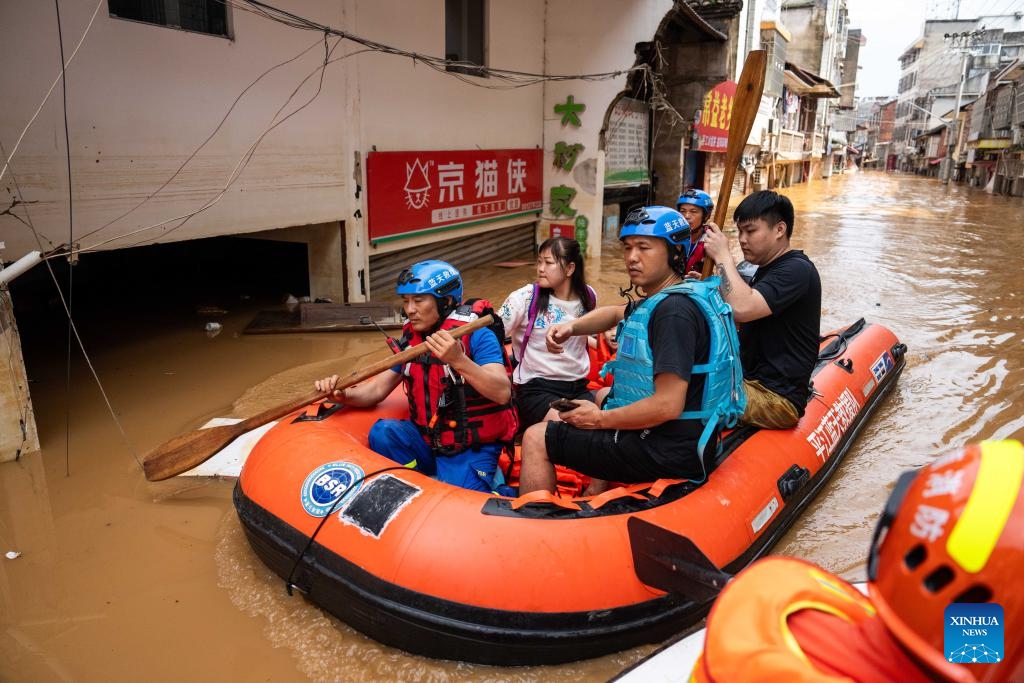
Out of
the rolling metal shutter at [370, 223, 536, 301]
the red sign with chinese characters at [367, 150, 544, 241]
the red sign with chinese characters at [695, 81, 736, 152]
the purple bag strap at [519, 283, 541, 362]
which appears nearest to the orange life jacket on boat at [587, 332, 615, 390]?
the purple bag strap at [519, 283, 541, 362]

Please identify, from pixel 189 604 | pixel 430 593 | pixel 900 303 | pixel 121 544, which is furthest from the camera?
pixel 900 303

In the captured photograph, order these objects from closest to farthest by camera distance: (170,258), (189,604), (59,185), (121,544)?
(189,604) → (121,544) → (59,185) → (170,258)

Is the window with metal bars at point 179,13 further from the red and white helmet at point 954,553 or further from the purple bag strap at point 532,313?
the red and white helmet at point 954,553

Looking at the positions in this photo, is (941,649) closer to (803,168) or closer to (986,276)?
(986,276)

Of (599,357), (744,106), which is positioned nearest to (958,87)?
(744,106)

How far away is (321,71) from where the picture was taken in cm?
660

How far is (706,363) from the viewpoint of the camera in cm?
259

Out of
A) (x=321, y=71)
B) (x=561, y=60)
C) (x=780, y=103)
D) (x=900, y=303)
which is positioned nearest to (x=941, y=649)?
(x=321, y=71)

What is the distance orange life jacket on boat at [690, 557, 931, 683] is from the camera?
1039 mm

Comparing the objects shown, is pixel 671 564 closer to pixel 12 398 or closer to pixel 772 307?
pixel 772 307

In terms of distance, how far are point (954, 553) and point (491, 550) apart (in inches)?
70.4

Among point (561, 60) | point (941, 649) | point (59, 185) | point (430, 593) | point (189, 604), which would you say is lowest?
point (189, 604)

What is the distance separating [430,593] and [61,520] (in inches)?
93.8

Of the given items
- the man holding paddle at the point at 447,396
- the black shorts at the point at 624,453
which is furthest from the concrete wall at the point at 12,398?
the black shorts at the point at 624,453
